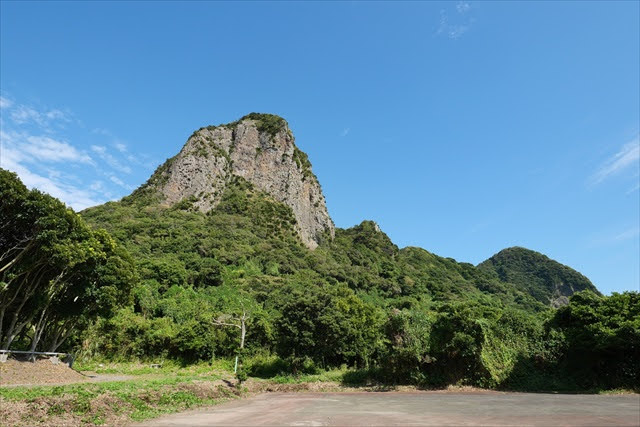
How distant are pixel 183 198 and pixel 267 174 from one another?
Answer: 2429 centimetres

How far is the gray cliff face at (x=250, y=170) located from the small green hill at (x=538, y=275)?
81.8 metres

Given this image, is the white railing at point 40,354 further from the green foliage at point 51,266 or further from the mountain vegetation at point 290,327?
the mountain vegetation at point 290,327

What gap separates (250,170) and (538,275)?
126 meters

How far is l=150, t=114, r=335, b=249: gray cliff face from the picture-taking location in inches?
3612

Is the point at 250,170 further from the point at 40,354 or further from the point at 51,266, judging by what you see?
the point at 51,266

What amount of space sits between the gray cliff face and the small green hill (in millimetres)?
81824

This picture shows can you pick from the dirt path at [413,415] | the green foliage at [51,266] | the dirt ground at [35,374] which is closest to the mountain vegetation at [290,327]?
the green foliage at [51,266]

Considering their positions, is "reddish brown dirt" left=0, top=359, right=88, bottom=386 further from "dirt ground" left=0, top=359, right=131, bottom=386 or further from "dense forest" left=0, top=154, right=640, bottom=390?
"dense forest" left=0, top=154, right=640, bottom=390

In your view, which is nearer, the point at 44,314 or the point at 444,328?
the point at 444,328

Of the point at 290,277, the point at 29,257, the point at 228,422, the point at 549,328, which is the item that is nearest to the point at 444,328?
the point at 549,328

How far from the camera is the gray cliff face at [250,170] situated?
9175 centimetres

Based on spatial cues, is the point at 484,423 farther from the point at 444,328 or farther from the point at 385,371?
the point at 385,371

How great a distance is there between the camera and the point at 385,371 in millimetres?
21391

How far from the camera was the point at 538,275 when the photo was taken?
508 ft
